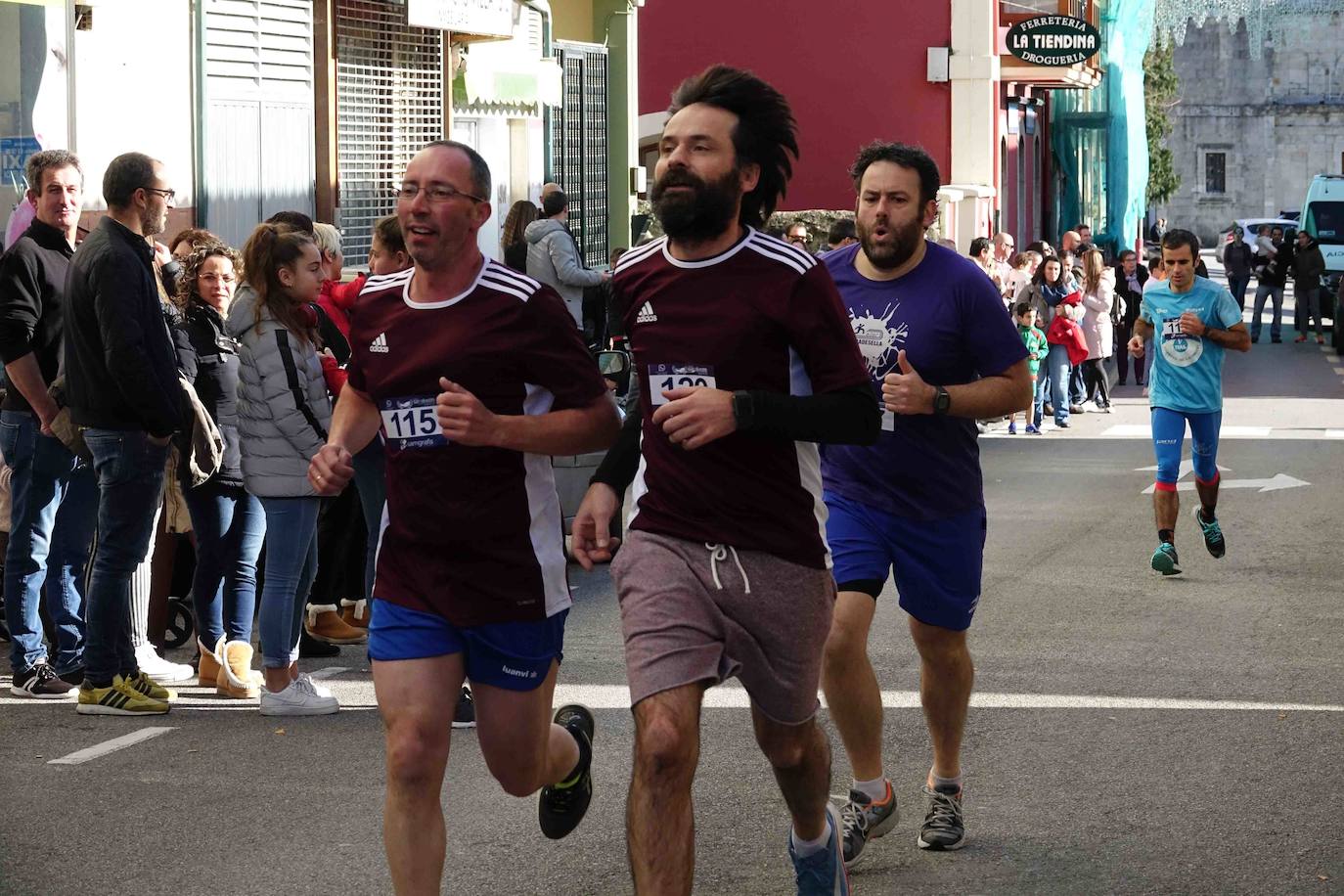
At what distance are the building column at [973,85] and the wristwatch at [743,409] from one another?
26360mm

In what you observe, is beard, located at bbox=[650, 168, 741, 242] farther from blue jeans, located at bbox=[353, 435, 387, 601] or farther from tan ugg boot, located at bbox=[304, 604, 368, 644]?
tan ugg boot, located at bbox=[304, 604, 368, 644]

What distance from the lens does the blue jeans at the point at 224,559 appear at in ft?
26.7

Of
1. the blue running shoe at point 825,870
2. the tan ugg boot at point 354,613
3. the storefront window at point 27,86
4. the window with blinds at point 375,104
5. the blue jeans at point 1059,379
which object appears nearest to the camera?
the blue running shoe at point 825,870

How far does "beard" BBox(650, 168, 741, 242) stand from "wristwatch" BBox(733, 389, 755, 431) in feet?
1.40

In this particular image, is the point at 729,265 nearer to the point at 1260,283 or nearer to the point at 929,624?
the point at 929,624

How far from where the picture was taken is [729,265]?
464cm

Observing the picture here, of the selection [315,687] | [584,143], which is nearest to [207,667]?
[315,687]

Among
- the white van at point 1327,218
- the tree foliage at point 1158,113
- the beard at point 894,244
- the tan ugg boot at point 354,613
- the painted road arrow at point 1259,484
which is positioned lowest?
the tan ugg boot at point 354,613

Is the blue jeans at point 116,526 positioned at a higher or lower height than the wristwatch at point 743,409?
lower

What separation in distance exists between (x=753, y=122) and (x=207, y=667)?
434 centimetres

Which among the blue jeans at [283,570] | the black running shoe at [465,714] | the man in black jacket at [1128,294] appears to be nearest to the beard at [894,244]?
the black running shoe at [465,714]

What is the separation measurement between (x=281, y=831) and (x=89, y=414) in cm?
215

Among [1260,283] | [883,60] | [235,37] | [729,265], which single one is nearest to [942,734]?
[729,265]

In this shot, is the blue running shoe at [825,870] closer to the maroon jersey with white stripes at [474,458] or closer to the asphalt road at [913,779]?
the asphalt road at [913,779]
